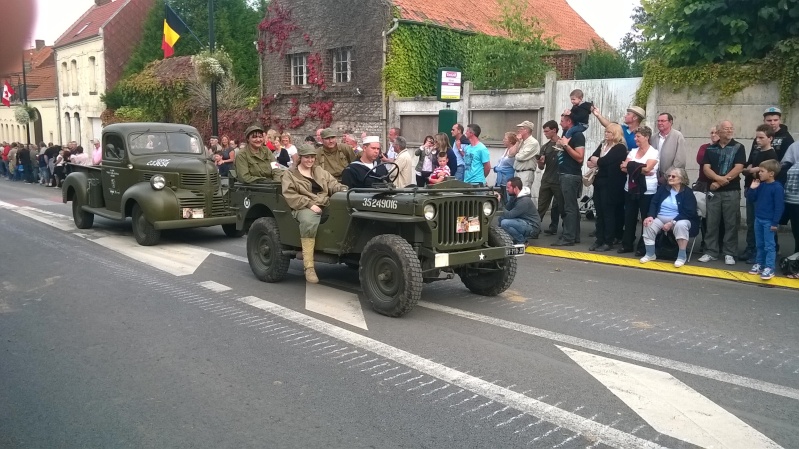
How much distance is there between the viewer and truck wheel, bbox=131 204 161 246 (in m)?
11.0

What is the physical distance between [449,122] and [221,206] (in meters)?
5.39

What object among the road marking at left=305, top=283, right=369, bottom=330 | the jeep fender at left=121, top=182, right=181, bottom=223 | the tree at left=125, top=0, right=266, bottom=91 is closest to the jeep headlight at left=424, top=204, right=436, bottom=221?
the road marking at left=305, top=283, right=369, bottom=330

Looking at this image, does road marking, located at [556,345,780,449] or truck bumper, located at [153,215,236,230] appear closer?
road marking, located at [556,345,780,449]

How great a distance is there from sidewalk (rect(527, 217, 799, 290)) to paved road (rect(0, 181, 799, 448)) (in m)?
0.30

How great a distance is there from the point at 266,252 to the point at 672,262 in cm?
552

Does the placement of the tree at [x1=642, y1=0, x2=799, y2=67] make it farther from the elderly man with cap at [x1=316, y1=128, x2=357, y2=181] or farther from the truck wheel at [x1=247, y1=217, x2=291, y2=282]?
the truck wheel at [x1=247, y1=217, x2=291, y2=282]

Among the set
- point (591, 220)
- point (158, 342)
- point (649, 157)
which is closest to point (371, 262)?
point (158, 342)

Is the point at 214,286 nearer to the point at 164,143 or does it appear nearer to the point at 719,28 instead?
the point at 164,143

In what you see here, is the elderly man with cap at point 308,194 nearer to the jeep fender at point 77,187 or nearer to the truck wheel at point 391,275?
the truck wheel at point 391,275

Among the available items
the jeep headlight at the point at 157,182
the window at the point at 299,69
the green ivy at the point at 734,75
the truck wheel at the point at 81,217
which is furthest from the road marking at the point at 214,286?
the window at the point at 299,69

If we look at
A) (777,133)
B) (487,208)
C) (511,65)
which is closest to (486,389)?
(487,208)

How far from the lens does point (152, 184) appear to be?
36.6ft

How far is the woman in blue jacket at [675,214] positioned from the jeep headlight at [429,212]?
4085 millimetres

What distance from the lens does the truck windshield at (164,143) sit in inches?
478
